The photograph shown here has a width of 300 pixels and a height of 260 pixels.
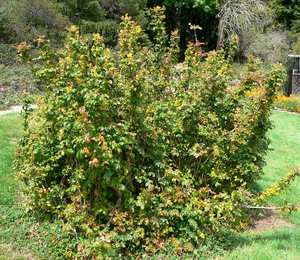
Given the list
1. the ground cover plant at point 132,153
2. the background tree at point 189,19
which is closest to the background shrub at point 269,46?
the background tree at point 189,19

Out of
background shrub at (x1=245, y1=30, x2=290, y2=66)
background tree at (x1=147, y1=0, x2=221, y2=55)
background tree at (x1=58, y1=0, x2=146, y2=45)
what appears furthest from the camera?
background tree at (x1=147, y1=0, x2=221, y2=55)

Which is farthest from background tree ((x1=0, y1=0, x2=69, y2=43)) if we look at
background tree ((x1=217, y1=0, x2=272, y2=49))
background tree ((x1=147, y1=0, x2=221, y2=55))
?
background tree ((x1=147, y1=0, x2=221, y2=55))

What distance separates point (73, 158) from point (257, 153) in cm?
204

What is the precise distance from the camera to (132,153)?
9.95 ft

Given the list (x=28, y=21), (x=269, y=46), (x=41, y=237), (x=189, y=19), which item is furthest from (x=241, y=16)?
(x=41, y=237)

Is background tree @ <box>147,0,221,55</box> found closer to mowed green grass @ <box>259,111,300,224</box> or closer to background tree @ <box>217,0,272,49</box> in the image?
background tree @ <box>217,0,272,49</box>

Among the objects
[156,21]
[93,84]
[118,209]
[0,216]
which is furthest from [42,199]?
[156,21]

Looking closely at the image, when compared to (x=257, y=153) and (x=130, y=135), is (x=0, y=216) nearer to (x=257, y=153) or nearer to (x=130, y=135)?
(x=130, y=135)

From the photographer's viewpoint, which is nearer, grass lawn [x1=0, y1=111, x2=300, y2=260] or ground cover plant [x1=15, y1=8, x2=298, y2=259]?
ground cover plant [x1=15, y1=8, x2=298, y2=259]

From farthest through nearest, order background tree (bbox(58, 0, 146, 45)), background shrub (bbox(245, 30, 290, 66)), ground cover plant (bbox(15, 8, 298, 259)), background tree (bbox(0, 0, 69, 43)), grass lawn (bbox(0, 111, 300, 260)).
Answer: background shrub (bbox(245, 30, 290, 66))
background tree (bbox(58, 0, 146, 45))
background tree (bbox(0, 0, 69, 43))
grass lawn (bbox(0, 111, 300, 260))
ground cover plant (bbox(15, 8, 298, 259))

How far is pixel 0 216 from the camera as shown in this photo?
337cm

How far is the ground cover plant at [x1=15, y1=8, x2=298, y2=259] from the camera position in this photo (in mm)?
2822

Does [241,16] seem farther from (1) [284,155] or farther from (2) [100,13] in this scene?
(1) [284,155]

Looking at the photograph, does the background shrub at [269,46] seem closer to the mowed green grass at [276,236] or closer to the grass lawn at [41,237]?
the mowed green grass at [276,236]
